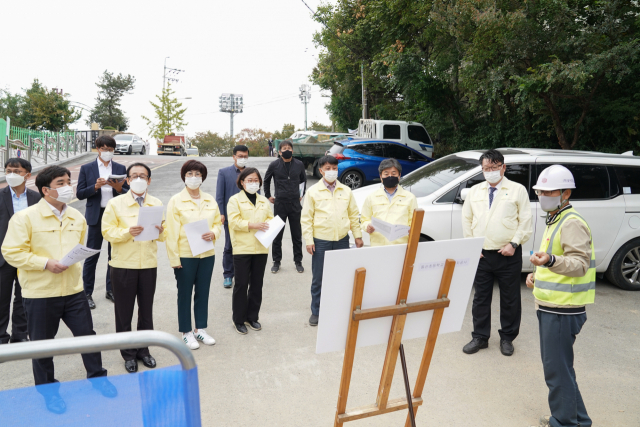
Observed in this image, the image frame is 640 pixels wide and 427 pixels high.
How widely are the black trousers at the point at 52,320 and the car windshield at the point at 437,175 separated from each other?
466 centimetres

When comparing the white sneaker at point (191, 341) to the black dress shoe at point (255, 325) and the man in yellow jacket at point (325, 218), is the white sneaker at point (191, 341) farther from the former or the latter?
the man in yellow jacket at point (325, 218)

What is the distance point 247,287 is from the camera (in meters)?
5.34

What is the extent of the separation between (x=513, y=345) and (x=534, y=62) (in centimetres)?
840

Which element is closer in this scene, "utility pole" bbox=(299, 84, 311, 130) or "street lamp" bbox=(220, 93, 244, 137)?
"utility pole" bbox=(299, 84, 311, 130)

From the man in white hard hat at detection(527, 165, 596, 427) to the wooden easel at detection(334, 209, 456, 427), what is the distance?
37.6 inches

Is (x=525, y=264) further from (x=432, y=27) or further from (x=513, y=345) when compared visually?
(x=432, y=27)

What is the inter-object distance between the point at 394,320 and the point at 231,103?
8733 centimetres

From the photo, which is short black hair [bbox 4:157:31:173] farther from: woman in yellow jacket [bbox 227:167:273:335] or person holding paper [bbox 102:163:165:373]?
woman in yellow jacket [bbox 227:167:273:335]

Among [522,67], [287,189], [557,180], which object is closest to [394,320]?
[557,180]

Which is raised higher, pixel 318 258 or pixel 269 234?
pixel 269 234

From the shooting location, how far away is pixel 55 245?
372cm

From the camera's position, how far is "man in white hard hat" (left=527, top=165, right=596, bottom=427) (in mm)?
3291

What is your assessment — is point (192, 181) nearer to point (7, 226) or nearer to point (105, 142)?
point (105, 142)

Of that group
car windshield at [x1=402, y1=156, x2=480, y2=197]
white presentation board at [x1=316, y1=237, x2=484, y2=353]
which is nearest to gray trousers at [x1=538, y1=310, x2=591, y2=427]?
white presentation board at [x1=316, y1=237, x2=484, y2=353]
